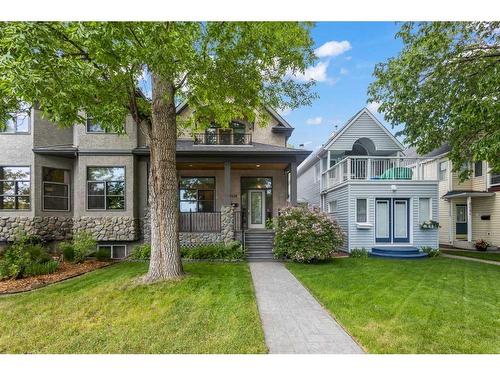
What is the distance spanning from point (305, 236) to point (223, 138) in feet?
19.6

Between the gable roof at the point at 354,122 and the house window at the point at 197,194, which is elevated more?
the gable roof at the point at 354,122

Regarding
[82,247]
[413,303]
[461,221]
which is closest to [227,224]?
[82,247]

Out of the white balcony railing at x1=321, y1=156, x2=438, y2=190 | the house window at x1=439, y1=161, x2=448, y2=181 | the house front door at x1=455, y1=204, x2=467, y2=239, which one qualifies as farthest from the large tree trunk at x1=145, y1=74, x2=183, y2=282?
the house window at x1=439, y1=161, x2=448, y2=181

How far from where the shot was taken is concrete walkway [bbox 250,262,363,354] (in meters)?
3.75

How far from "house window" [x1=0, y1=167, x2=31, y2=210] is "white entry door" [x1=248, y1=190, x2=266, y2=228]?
29.4 ft

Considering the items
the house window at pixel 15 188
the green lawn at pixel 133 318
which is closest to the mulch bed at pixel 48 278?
the green lawn at pixel 133 318

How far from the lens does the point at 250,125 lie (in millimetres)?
13477

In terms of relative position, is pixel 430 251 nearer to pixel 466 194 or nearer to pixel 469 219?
pixel 466 194

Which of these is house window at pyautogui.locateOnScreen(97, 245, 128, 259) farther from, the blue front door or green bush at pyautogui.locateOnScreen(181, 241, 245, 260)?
the blue front door

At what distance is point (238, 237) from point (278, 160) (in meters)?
3.57

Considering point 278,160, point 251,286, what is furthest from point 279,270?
point 278,160

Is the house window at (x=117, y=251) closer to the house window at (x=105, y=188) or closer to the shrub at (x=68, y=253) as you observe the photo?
the house window at (x=105, y=188)

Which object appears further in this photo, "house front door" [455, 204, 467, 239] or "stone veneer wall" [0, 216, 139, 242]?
"house front door" [455, 204, 467, 239]

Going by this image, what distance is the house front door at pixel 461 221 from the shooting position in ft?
53.5
